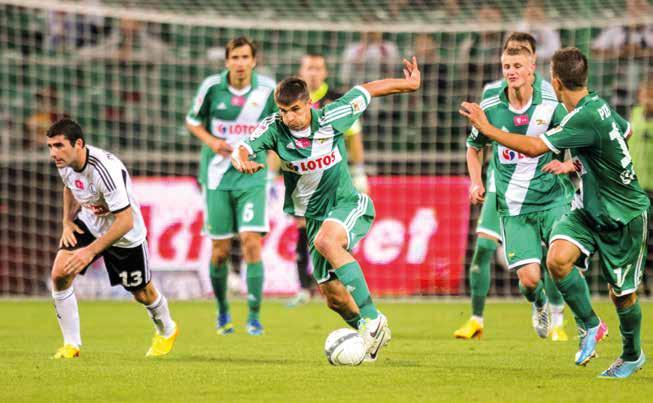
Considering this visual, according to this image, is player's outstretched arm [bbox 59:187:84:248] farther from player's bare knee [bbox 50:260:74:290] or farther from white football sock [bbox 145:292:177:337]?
white football sock [bbox 145:292:177:337]

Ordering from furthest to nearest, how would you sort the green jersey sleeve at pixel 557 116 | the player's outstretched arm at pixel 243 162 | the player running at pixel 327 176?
the green jersey sleeve at pixel 557 116
the player running at pixel 327 176
the player's outstretched arm at pixel 243 162

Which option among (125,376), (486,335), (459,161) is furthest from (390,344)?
(459,161)

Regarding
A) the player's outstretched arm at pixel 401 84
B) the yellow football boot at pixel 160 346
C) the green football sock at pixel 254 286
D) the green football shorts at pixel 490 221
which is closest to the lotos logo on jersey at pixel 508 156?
the green football shorts at pixel 490 221

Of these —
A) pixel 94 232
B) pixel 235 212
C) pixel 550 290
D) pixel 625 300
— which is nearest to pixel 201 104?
pixel 235 212

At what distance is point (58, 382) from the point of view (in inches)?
250

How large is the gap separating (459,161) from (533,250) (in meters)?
6.31

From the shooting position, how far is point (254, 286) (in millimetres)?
10195

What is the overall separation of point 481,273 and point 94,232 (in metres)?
3.18

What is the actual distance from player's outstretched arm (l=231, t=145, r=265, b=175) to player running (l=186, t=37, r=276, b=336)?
2795 millimetres

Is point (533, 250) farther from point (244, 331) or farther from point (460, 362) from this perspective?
point (244, 331)

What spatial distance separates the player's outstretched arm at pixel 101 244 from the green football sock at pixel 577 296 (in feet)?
9.06

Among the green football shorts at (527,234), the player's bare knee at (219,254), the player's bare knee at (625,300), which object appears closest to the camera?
the player's bare knee at (625,300)

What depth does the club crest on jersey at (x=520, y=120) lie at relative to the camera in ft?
27.9

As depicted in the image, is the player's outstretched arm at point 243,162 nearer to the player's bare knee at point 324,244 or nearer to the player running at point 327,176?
the player running at point 327,176
